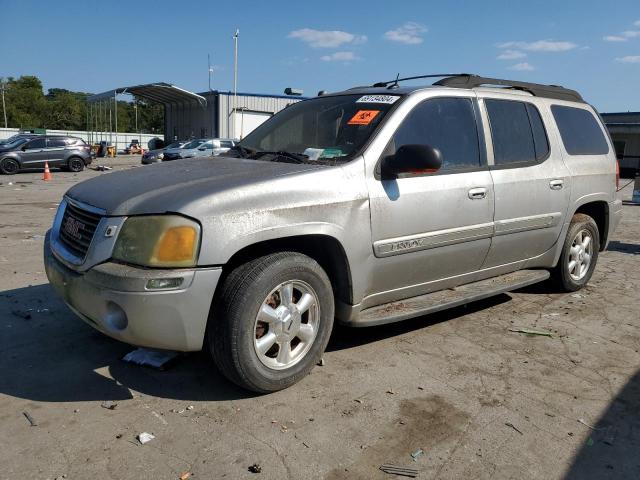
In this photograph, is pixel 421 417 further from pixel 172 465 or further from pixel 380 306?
pixel 172 465

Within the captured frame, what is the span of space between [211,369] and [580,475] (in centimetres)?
218

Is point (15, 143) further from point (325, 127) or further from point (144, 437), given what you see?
point (144, 437)

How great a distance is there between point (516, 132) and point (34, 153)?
74.2 ft

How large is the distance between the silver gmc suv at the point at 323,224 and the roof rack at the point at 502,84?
2 cm

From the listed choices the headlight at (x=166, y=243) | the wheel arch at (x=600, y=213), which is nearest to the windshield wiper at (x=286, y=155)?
the headlight at (x=166, y=243)

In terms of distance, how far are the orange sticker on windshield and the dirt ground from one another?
5.28ft

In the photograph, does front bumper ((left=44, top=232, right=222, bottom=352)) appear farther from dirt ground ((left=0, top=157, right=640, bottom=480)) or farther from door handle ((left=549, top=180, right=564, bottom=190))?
door handle ((left=549, top=180, right=564, bottom=190))

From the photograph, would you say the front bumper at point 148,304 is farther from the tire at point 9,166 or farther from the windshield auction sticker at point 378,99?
the tire at point 9,166

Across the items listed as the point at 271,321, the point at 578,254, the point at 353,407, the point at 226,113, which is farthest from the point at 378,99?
the point at 226,113

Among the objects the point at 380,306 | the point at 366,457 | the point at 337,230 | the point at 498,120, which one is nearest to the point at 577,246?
the point at 498,120

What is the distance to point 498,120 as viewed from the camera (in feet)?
14.5

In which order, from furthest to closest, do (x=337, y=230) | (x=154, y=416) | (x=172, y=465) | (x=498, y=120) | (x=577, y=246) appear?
1. (x=577, y=246)
2. (x=498, y=120)
3. (x=337, y=230)
4. (x=154, y=416)
5. (x=172, y=465)

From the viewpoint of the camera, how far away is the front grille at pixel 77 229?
3080mm

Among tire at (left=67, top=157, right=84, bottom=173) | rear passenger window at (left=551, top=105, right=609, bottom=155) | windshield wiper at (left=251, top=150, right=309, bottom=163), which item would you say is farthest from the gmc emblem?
tire at (left=67, top=157, right=84, bottom=173)
